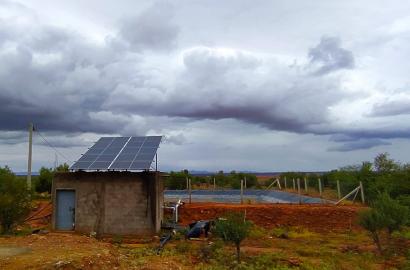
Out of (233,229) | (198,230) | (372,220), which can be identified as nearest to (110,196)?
(198,230)

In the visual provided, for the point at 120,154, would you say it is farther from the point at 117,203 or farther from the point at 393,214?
the point at 393,214

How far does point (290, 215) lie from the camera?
24984 mm

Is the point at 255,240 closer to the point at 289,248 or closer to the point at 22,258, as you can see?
the point at 289,248

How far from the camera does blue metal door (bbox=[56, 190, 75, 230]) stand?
867 inches

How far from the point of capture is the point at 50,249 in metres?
16.1

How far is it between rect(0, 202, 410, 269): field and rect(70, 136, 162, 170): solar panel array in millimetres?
3507

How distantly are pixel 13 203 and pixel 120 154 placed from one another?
569cm

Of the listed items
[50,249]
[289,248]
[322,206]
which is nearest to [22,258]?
[50,249]

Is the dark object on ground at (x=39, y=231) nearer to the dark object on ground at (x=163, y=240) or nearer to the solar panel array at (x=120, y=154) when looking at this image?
the solar panel array at (x=120, y=154)

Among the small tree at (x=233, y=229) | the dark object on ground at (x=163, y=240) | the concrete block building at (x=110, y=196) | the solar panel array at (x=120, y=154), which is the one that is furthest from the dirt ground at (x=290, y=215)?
the small tree at (x=233, y=229)

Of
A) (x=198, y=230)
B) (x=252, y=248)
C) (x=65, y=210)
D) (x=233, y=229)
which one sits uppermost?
(x=65, y=210)

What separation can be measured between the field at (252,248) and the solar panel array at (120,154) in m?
3.51

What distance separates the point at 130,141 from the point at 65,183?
14.7 ft

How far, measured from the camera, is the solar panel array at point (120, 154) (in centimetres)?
2139
